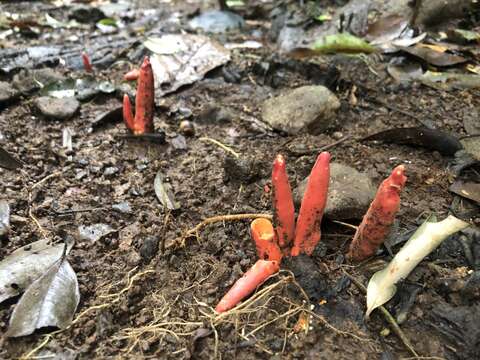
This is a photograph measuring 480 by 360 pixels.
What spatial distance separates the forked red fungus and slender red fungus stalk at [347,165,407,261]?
186 cm

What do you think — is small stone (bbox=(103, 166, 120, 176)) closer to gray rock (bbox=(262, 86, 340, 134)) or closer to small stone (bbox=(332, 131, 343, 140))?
gray rock (bbox=(262, 86, 340, 134))

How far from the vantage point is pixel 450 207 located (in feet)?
8.99

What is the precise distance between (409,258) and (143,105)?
2.20 m

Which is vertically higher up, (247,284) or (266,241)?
(266,241)

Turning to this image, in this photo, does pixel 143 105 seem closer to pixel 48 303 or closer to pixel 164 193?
pixel 164 193

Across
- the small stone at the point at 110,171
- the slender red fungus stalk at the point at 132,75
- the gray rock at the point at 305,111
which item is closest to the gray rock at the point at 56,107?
the slender red fungus stalk at the point at 132,75

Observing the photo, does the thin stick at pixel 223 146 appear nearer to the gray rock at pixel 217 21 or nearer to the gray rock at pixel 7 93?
the gray rock at pixel 7 93

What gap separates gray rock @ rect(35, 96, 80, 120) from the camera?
374 centimetres

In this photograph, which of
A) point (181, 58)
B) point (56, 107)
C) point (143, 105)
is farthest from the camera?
point (181, 58)

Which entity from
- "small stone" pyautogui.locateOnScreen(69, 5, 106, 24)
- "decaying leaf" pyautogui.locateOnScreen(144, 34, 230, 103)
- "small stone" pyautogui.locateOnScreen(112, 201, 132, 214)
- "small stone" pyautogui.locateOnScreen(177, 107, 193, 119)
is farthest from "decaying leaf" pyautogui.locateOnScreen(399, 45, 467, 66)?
"small stone" pyautogui.locateOnScreen(69, 5, 106, 24)

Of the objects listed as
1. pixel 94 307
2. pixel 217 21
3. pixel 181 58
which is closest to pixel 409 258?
pixel 94 307

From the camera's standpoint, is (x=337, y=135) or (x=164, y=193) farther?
(x=337, y=135)

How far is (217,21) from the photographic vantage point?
6105 millimetres

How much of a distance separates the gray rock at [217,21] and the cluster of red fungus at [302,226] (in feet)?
13.7
